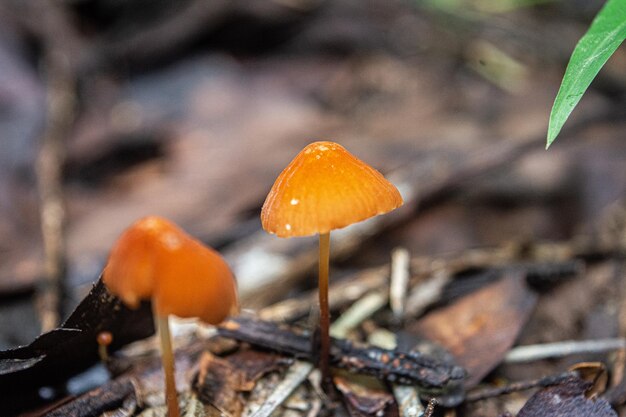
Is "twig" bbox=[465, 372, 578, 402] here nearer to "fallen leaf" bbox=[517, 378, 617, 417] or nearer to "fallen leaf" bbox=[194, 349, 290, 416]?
"fallen leaf" bbox=[517, 378, 617, 417]

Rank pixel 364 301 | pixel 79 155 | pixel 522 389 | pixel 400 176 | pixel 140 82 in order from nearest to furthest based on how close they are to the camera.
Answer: pixel 522 389 < pixel 364 301 < pixel 400 176 < pixel 79 155 < pixel 140 82

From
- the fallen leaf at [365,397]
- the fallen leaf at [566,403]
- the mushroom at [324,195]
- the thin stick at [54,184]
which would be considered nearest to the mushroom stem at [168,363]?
the mushroom at [324,195]

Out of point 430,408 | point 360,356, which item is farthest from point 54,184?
point 430,408

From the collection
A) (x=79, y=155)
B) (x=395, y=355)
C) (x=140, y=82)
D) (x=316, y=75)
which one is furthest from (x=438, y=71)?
(x=395, y=355)

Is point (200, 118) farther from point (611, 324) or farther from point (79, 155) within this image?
point (611, 324)

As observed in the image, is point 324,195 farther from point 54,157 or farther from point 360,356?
point 54,157

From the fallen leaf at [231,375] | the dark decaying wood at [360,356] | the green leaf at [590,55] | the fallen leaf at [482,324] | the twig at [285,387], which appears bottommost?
the fallen leaf at [482,324]

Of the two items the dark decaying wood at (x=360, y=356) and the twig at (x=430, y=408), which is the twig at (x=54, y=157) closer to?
the dark decaying wood at (x=360, y=356)
